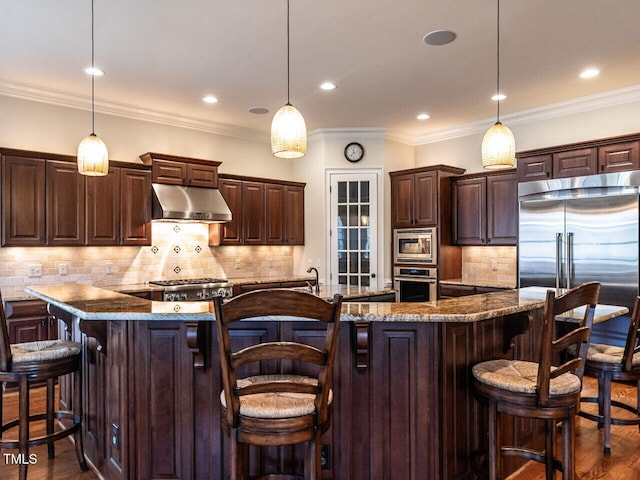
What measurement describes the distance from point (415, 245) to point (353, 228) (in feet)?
2.97

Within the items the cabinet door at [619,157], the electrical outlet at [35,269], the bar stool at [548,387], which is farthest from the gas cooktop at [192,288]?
the cabinet door at [619,157]

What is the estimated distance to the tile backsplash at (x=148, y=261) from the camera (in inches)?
182

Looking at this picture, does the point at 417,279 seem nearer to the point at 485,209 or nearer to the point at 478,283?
the point at 478,283

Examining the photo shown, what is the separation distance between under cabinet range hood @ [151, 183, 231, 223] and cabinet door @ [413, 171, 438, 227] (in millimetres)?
2553

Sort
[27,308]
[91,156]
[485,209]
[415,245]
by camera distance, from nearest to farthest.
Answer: [91,156]
[27,308]
[485,209]
[415,245]

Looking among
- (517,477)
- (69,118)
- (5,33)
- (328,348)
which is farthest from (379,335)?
(69,118)

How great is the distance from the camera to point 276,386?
172 centimetres

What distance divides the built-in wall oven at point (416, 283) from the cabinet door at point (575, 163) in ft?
6.25

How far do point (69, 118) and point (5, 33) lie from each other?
5.00ft

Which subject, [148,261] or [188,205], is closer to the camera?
[188,205]

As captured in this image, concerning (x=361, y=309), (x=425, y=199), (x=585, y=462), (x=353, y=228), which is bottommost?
(x=585, y=462)

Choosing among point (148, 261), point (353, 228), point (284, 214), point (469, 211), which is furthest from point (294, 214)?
point (469, 211)

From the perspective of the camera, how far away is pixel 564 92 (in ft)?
16.1

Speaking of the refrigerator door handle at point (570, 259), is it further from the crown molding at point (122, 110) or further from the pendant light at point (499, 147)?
the crown molding at point (122, 110)
